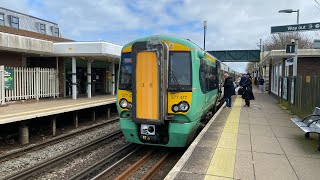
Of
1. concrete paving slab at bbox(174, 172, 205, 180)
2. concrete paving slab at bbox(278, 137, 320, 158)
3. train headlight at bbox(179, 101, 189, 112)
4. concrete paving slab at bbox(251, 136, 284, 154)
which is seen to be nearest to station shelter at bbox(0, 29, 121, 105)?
train headlight at bbox(179, 101, 189, 112)

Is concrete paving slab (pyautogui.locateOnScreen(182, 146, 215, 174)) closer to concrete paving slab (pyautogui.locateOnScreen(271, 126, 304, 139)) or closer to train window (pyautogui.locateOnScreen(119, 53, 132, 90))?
train window (pyautogui.locateOnScreen(119, 53, 132, 90))

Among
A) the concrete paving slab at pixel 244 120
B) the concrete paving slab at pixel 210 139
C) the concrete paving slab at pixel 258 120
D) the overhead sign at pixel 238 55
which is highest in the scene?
the overhead sign at pixel 238 55

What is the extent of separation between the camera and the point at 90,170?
22.1 ft

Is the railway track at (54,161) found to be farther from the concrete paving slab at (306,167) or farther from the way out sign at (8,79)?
the concrete paving slab at (306,167)

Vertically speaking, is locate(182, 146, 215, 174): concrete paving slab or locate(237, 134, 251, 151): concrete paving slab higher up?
locate(237, 134, 251, 151): concrete paving slab

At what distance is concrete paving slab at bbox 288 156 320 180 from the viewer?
491 centimetres

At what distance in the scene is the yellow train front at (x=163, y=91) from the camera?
6965 millimetres

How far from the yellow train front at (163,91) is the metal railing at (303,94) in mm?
4797

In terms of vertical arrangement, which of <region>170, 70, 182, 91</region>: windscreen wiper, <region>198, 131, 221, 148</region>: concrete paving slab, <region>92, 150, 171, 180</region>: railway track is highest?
<region>170, 70, 182, 91</region>: windscreen wiper

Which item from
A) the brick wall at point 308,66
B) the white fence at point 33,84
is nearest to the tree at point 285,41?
the brick wall at point 308,66

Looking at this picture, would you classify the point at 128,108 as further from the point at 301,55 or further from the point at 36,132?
the point at 301,55

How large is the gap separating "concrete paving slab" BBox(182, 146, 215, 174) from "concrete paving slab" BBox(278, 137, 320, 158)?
5.62ft

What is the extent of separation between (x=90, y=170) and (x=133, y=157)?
1.52 meters

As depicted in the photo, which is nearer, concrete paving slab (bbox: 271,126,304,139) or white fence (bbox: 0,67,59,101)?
concrete paving slab (bbox: 271,126,304,139)
